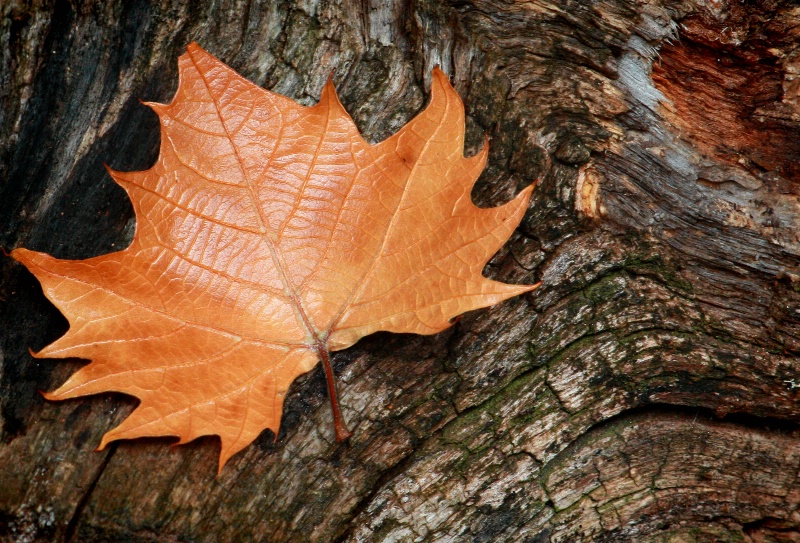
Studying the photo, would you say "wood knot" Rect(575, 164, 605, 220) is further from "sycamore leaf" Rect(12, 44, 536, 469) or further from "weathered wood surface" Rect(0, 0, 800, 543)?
"sycamore leaf" Rect(12, 44, 536, 469)

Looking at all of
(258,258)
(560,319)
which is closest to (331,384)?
(258,258)

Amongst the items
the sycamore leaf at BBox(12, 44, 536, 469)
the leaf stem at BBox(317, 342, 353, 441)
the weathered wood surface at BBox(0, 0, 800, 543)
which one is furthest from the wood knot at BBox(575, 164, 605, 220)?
the leaf stem at BBox(317, 342, 353, 441)

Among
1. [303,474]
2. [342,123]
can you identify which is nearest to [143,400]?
[303,474]

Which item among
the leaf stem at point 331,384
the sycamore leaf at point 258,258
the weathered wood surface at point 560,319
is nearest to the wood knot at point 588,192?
the weathered wood surface at point 560,319

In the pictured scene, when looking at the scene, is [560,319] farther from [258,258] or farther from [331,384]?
[258,258]

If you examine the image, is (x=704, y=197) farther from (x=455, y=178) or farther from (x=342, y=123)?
(x=342, y=123)
